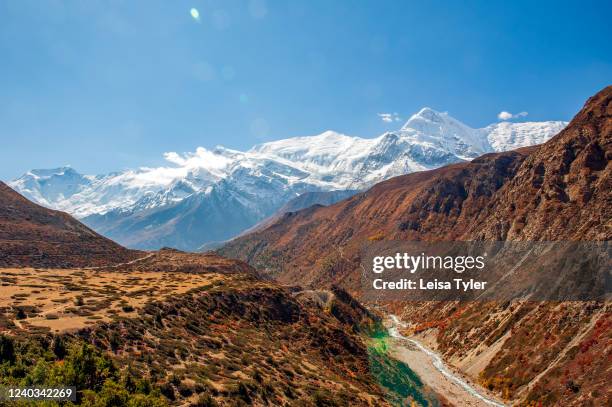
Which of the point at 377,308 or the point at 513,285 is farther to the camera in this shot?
the point at 377,308

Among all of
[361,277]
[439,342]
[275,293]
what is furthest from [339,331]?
[361,277]

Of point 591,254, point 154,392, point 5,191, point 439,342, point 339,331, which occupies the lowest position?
point 439,342

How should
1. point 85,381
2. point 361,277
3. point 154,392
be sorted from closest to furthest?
1. point 85,381
2. point 154,392
3. point 361,277

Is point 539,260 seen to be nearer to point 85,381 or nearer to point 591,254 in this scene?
point 591,254
